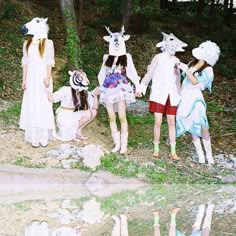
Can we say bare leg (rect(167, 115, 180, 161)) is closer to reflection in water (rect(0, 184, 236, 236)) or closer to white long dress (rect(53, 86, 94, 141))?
reflection in water (rect(0, 184, 236, 236))

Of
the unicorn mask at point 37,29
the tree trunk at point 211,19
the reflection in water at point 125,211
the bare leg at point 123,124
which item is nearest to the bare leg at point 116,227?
the reflection in water at point 125,211

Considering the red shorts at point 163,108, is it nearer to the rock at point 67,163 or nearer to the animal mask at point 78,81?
the animal mask at point 78,81

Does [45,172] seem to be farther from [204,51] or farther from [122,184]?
[204,51]

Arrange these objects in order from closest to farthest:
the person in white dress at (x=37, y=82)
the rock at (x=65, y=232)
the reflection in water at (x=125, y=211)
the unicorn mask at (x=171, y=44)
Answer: the rock at (x=65, y=232), the reflection in water at (x=125, y=211), the unicorn mask at (x=171, y=44), the person in white dress at (x=37, y=82)

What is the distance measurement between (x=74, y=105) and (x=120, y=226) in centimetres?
292

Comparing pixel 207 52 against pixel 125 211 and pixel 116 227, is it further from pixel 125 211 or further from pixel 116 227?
pixel 116 227

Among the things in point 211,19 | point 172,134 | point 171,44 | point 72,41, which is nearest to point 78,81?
point 171,44

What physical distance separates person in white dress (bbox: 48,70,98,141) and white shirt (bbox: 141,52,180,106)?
90 cm

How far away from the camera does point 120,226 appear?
19.9ft

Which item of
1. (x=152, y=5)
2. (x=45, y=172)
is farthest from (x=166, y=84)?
(x=152, y=5)

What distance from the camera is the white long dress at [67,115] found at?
8.59m

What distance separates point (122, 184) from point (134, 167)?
0.41 m

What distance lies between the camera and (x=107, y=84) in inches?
325

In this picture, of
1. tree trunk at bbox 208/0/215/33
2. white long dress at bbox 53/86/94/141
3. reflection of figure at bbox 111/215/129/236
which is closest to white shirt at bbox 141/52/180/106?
white long dress at bbox 53/86/94/141
